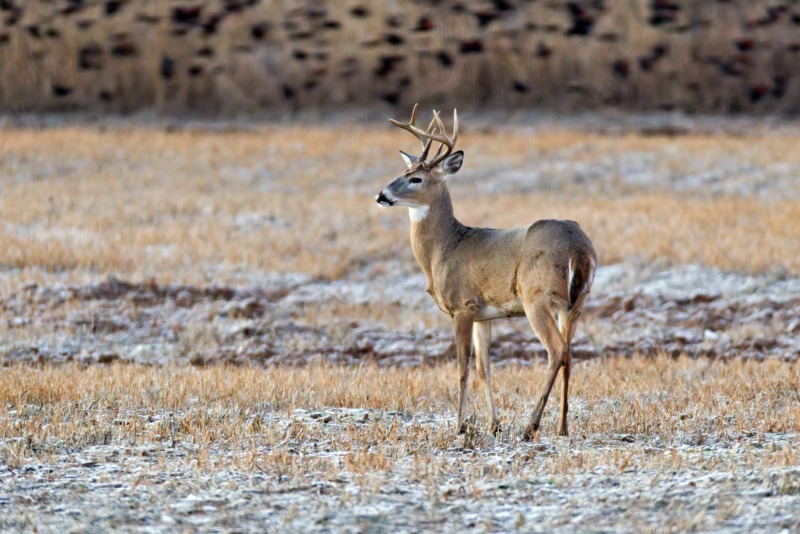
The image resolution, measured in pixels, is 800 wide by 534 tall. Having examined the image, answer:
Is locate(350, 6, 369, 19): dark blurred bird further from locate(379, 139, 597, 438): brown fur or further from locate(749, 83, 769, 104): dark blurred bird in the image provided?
locate(379, 139, 597, 438): brown fur

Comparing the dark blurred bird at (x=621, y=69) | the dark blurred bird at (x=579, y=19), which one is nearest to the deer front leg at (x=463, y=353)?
the dark blurred bird at (x=621, y=69)

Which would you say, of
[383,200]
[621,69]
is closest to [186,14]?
[621,69]

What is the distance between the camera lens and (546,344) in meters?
7.26

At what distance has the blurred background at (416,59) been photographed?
2788cm

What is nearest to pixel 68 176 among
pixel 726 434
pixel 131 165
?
pixel 131 165

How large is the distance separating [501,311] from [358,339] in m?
5.23

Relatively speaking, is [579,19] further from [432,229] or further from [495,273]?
[495,273]

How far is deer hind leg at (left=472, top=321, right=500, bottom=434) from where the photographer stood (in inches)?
303

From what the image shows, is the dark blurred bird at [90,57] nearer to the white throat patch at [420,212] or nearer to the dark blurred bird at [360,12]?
the dark blurred bird at [360,12]

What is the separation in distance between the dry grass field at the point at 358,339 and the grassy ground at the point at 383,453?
3cm

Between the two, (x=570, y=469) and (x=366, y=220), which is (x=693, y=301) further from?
(x=570, y=469)

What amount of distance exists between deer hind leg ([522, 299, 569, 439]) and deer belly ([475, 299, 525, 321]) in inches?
11.6

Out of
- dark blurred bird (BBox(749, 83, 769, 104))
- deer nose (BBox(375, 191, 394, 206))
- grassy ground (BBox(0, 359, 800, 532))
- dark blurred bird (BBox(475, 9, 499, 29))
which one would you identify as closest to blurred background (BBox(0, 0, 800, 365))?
dark blurred bird (BBox(749, 83, 769, 104))

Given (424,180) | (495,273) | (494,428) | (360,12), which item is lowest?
(494,428)
